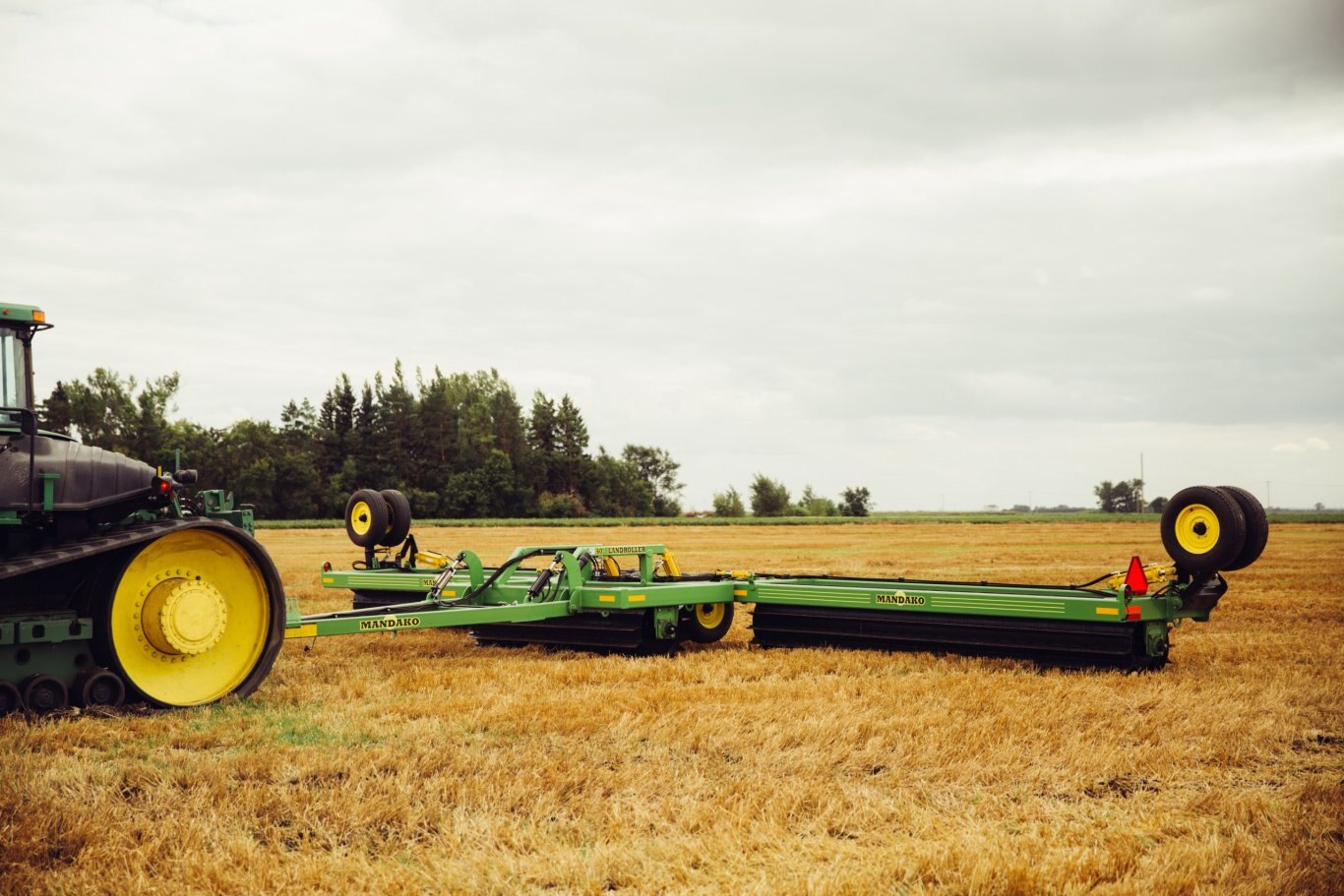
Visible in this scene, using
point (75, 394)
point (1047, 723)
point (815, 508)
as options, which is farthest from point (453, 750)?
point (815, 508)

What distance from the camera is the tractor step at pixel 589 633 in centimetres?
977

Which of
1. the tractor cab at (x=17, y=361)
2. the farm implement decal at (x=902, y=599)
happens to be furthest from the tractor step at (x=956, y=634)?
the tractor cab at (x=17, y=361)

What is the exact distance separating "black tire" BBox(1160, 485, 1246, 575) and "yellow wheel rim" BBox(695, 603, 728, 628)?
13.1ft

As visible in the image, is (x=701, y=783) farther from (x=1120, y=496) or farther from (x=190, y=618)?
(x=1120, y=496)

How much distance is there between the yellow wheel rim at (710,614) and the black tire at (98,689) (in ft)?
17.0

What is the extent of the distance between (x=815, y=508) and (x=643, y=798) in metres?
85.9

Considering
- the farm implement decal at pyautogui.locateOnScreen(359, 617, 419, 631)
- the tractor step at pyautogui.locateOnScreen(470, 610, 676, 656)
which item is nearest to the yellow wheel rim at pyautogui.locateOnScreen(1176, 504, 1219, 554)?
the tractor step at pyautogui.locateOnScreen(470, 610, 676, 656)

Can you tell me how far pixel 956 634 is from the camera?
925 cm

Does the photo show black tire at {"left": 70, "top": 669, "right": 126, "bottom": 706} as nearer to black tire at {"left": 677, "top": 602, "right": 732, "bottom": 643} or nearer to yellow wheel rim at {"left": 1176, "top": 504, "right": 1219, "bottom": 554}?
black tire at {"left": 677, "top": 602, "right": 732, "bottom": 643}

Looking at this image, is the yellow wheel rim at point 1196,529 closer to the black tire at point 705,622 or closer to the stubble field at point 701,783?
the stubble field at point 701,783

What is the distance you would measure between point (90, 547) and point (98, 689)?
90cm

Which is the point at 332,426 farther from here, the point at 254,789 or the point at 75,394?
the point at 254,789

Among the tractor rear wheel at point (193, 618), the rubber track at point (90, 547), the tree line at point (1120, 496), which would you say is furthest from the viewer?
the tree line at point (1120, 496)

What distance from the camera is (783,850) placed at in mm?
4238
